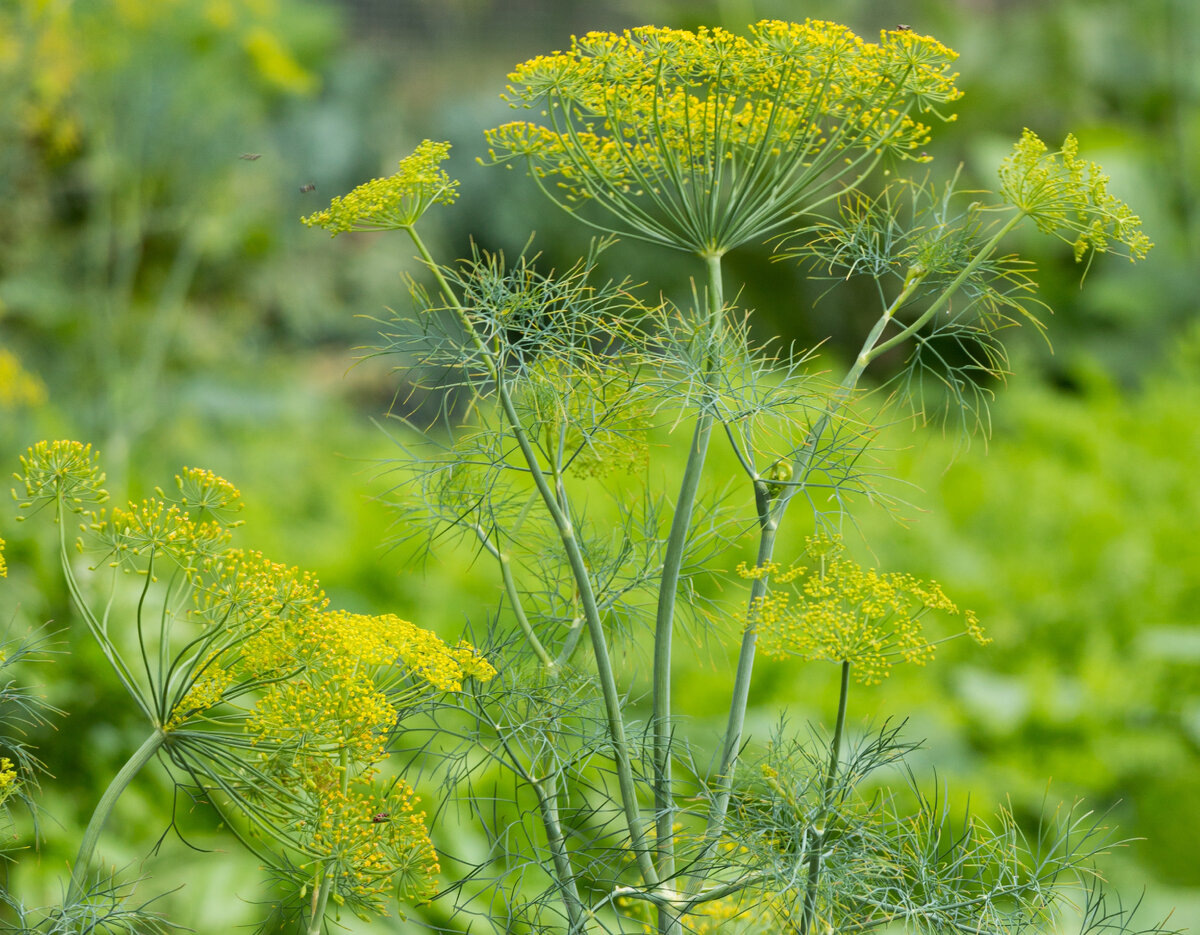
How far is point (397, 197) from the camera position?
61 cm

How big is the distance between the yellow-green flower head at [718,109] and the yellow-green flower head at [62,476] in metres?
0.30

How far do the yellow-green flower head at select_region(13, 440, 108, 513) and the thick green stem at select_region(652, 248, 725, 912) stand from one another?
32cm

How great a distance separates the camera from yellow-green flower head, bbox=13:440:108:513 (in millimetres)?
596

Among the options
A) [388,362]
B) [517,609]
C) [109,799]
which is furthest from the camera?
[388,362]

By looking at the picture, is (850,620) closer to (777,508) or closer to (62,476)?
(777,508)

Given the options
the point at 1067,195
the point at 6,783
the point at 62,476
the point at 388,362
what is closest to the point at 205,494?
the point at 62,476

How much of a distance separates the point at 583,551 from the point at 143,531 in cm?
33

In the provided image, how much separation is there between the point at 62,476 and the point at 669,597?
1.16ft

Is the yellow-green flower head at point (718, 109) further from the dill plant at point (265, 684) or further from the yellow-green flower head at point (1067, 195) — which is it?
the dill plant at point (265, 684)

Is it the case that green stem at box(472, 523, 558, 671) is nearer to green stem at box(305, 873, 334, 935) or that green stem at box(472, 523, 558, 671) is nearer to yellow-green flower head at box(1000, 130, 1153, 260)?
green stem at box(305, 873, 334, 935)

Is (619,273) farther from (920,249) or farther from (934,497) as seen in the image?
(920,249)

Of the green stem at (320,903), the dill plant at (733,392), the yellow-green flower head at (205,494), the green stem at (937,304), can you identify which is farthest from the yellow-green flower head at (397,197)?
the green stem at (320,903)

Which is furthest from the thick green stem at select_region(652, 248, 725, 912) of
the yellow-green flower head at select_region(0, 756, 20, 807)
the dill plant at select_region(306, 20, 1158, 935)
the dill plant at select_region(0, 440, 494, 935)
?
the yellow-green flower head at select_region(0, 756, 20, 807)

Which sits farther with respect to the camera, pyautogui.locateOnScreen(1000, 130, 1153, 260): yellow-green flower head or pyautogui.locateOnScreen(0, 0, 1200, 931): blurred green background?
pyautogui.locateOnScreen(0, 0, 1200, 931): blurred green background
